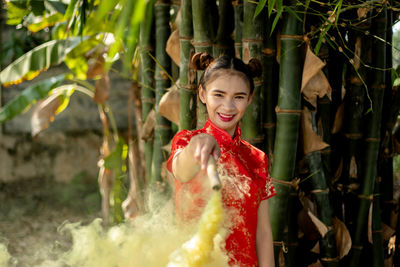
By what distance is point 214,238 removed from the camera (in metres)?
0.48

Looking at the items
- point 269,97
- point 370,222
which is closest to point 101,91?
point 269,97

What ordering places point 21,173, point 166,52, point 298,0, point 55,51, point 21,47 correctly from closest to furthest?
point 298,0 < point 166,52 < point 55,51 < point 21,47 < point 21,173

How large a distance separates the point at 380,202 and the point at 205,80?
0.93 m

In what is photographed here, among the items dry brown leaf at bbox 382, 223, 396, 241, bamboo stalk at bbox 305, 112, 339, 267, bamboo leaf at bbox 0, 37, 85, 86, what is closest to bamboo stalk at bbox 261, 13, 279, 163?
bamboo stalk at bbox 305, 112, 339, 267

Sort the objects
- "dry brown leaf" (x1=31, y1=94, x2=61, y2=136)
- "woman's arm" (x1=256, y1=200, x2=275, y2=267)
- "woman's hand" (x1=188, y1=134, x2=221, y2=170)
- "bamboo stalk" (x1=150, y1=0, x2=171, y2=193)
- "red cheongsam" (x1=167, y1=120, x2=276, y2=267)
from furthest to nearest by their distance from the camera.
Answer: "dry brown leaf" (x1=31, y1=94, x2=61, y2=136) → "bamboo stalk" (x1=150, y1=0, x2=171, y2=193) → "woman's arm" (x1=256, y1=200, x2=275, y2=267) → "red cheongsam" (x1=167, y1=120, x2=276, y2=267) → "woman's hand" (x1=188, y1=134, x2=221, y2=170)

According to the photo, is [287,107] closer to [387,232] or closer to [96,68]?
[387,232]

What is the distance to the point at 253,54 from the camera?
1.06 metres

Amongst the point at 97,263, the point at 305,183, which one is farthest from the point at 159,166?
the point at 97,263

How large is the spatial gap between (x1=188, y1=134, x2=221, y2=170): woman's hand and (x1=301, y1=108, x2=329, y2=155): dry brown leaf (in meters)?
0.66

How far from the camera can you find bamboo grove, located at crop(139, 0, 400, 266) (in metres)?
1.06

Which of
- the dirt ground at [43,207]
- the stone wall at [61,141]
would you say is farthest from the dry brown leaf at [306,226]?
the stone wall at [61,141]

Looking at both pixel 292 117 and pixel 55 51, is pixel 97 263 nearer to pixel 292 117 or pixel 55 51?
pixel 292 117

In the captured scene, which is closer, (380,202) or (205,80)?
(205,80)

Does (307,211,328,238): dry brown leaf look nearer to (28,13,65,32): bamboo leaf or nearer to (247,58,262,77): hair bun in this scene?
(247,58,262,77): hair bun
